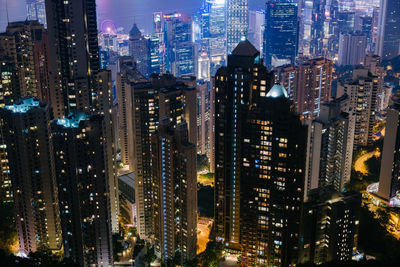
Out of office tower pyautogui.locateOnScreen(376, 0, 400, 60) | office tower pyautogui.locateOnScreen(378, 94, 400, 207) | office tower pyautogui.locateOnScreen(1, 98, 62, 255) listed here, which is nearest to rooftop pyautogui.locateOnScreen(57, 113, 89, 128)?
office tower pyautogui.locateOnScreen(1, 98, 62, 255)

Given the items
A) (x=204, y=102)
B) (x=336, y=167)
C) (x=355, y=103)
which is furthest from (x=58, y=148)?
(x=355, y=103)

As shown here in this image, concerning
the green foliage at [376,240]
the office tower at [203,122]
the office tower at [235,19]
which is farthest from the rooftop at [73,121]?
the office tower at [235,19]

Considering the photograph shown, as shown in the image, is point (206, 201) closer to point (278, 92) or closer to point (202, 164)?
point (202, 164)

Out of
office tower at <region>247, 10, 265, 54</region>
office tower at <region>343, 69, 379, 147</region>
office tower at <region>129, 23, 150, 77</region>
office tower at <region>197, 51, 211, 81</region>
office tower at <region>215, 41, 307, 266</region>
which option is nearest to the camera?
office tower at <region>215, 41, 307, 266</region>

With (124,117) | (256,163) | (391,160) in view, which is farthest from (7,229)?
(391,160)

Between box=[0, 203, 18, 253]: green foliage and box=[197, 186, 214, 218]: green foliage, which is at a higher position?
box=[0, 203, 18, 253]: green foliage

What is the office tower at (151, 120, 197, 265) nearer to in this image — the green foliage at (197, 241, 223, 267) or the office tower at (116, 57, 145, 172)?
the green foliage at (197, 241, 223, 267)

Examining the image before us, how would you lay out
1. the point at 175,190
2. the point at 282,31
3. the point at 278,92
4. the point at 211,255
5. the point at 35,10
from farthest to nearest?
1. the point at 282,31
2. the point at 35,10
3. the point at 211,255
4. the point at 175,190
5. the point at 278,92
